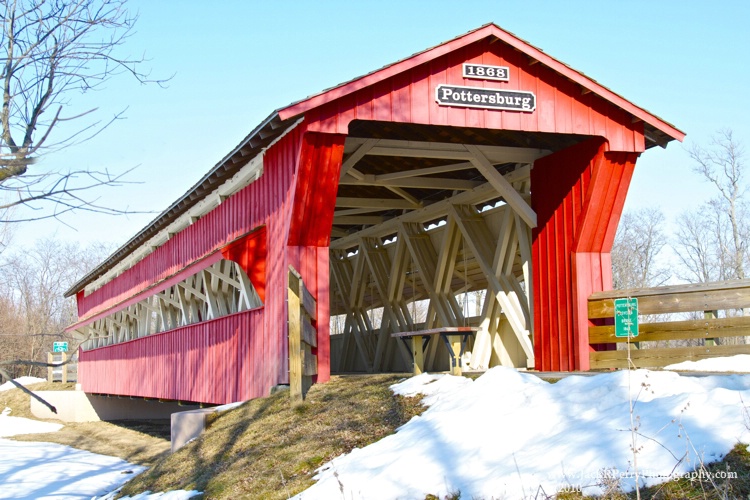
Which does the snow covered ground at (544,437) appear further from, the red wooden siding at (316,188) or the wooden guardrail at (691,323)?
the red wooden siding at (316,188)

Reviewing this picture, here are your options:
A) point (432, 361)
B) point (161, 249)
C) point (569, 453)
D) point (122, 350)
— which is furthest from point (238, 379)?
point (122, 350)

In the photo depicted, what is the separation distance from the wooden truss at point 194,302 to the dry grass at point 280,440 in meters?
3.39

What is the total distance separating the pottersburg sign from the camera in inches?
427

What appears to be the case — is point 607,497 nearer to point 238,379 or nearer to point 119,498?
point 119,498

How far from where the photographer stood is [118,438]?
23469 mm

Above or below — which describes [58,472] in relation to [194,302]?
below

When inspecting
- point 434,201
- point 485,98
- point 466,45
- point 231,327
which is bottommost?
point 231,327

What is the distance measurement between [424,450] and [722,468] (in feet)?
7.47

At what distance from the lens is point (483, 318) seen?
14.8 m

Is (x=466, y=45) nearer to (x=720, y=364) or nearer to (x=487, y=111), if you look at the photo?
(x=487, y=111)

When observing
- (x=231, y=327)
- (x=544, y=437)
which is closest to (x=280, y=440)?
(x=544, y=437)

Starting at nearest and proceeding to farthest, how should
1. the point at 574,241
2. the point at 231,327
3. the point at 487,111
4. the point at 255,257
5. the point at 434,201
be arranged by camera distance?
the point at 487,111
the point at 574,241
the point at 255,257
the point at 231,327
the point at 434,201

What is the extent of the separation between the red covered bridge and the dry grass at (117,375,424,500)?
132 cm

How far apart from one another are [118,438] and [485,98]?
16.8 meters
